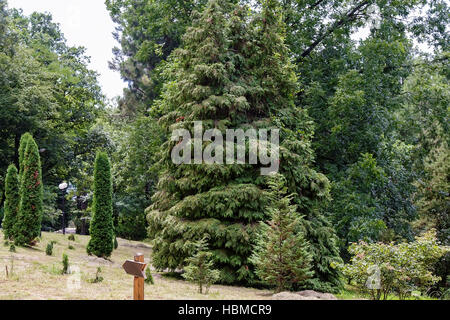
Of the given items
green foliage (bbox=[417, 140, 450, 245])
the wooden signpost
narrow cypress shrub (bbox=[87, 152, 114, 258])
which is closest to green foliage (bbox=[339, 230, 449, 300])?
the wooden signpost

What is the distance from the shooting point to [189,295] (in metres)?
7.24

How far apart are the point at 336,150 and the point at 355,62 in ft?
10.8

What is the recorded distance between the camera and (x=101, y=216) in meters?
14.1

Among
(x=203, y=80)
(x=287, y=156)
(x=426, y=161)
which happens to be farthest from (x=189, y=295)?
(x=426, y=161)

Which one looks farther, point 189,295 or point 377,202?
point 377,202

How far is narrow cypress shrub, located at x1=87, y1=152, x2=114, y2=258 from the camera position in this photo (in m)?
14.0

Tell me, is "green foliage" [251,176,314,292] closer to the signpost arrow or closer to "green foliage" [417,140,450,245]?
the signpost arrow

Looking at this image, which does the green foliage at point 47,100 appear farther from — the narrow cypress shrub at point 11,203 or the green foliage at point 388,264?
the green foliage at point 388,264

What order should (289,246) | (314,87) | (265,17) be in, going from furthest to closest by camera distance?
(314,87) < (265,17) < (289,246)

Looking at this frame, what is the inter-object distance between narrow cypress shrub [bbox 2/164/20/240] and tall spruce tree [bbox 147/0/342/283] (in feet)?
19.1

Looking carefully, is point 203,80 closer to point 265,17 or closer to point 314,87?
point 265,17

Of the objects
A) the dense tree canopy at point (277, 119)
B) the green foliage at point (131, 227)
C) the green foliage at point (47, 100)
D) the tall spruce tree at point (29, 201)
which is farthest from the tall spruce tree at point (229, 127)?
the green foliage at point (131, 227)

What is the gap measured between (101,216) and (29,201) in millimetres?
2401

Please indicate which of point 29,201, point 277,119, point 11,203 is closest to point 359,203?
point 277,119
